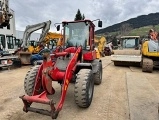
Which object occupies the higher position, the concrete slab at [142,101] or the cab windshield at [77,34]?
the cab windshield at [77,34]

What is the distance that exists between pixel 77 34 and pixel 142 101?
2894mm

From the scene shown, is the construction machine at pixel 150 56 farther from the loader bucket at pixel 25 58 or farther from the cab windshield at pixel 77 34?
the loader bucket at pixel 25 58

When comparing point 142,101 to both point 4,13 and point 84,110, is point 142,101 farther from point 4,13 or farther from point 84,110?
point 4,13

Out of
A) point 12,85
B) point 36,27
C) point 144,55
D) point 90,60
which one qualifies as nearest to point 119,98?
point 90,60

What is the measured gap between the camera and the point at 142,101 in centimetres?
544

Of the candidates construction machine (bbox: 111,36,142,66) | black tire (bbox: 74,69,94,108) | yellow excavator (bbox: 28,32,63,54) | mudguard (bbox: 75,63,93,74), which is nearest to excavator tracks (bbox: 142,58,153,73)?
construction machine (bbox: 111,36,142,66)

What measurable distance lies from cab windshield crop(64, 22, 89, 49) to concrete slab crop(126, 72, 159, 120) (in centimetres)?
216

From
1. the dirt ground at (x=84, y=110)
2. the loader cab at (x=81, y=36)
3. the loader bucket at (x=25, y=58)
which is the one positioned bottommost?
the dirt ground at (x=84, y=110)

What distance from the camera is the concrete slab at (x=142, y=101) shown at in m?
4.49

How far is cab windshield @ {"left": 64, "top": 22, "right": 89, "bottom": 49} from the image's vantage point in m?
6.68

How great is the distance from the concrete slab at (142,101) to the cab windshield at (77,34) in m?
2.16

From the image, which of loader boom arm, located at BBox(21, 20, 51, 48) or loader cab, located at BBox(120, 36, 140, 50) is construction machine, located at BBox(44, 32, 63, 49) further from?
loader cab, located at BBox(120, 36, 140, 50)

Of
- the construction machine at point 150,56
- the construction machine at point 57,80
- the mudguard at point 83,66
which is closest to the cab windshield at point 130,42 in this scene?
the construction machine at point 150,56

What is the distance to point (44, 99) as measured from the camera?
4047 millimetres
